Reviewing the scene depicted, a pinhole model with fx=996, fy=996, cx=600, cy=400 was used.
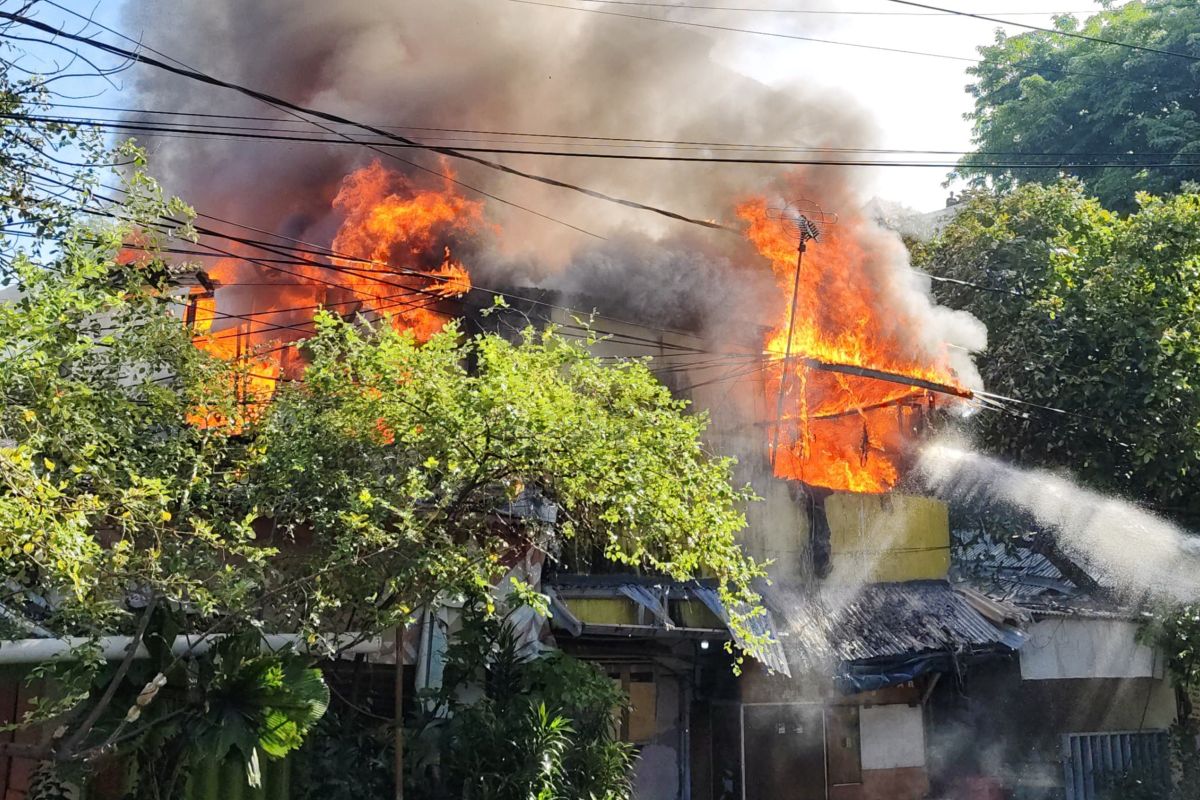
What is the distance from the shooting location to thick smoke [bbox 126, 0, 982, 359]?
16484 mm

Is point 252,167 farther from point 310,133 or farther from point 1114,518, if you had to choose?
point 1114,518

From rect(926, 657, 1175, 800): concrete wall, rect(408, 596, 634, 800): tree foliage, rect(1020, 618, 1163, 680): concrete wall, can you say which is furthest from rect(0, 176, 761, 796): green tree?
rect(1020, 618, 1163, 680): concrete wall

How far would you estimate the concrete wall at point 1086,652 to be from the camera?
15.1 m

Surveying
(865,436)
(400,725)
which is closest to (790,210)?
(865,436)

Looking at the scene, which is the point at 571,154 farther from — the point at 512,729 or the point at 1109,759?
the point at 1109,759

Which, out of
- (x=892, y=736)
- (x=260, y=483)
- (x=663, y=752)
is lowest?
(x=663, y=752)

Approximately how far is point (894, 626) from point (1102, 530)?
4.52 m

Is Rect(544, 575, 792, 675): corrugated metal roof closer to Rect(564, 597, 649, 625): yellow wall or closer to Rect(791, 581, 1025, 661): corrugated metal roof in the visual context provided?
Rect(564, 597, 649, 625): yellow wall

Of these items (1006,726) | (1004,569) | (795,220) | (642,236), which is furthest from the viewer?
(1004,569)

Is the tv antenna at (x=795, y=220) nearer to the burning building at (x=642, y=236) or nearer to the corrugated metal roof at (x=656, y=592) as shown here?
the burning building at (x=642, y=236)

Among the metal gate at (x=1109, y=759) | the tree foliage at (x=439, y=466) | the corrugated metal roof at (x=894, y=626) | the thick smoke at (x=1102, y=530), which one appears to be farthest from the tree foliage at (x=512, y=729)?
the thick smoke at (x=1102, y=530)

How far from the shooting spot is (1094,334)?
1535cm

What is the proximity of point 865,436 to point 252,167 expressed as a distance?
467 inches

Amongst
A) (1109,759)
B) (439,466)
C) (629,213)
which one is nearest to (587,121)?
(629,213)
